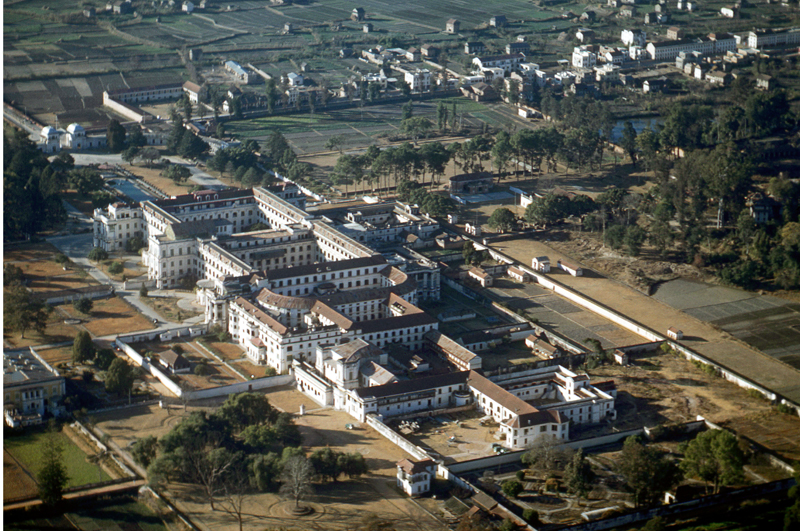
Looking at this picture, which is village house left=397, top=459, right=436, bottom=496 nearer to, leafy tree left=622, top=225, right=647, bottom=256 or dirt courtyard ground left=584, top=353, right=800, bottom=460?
dirt courtyard ground left=584, top=353, right=800, bottom=460

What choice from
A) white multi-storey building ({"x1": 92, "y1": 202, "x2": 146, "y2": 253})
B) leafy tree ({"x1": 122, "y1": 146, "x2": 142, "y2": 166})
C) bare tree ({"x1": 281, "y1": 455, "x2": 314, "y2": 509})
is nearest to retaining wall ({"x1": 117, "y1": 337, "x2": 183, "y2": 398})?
bare tree ({"x1": 281, "y1": 455, "x2": 314, "y2": 509})

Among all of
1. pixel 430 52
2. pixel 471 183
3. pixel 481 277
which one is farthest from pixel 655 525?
pixel 430 52

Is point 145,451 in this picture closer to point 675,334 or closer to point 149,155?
point 675,334

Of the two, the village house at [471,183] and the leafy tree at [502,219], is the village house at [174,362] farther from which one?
the village house at [471,183]

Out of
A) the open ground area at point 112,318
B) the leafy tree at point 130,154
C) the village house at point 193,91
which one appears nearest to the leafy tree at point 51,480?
the open ground area at point 112,318

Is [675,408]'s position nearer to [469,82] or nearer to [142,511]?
[142,511]
